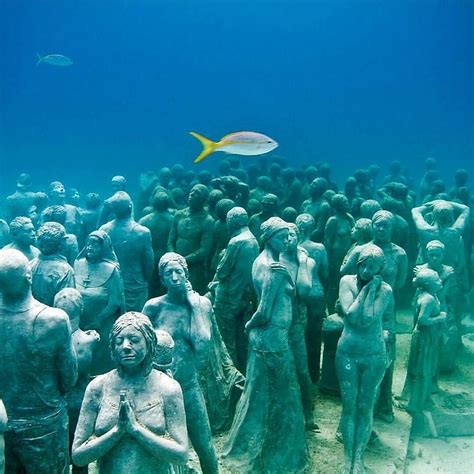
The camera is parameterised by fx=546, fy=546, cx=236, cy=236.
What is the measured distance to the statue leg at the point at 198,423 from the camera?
4820 millimetres

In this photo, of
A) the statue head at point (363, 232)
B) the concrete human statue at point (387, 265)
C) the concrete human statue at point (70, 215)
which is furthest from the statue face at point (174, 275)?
the concrete human statue at point (70, 215)

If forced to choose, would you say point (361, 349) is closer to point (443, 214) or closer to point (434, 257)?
point (434, 257)

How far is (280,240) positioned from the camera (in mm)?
5688

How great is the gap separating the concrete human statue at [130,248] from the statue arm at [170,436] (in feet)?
15.2

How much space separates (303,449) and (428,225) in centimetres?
421

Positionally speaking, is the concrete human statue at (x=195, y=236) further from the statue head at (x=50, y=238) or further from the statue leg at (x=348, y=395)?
the statue leg at (x=348, y=395)

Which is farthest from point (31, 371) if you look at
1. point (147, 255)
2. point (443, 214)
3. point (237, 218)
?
point (443, 214)

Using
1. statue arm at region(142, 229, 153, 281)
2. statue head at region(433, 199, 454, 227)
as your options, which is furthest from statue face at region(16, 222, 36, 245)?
statue head at region(433, 199, 454, 227)

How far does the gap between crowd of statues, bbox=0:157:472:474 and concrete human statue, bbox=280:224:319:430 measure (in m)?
0.02

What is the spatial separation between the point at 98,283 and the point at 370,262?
10.1ft

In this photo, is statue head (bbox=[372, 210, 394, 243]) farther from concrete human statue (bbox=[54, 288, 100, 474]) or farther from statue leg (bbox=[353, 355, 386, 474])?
concrete human statue (bbox=[54, 288, 100, 474])

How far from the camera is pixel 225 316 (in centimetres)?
756

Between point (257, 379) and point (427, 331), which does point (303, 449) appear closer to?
point (257, 379)

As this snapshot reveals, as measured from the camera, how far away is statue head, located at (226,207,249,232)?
720 centimetres
